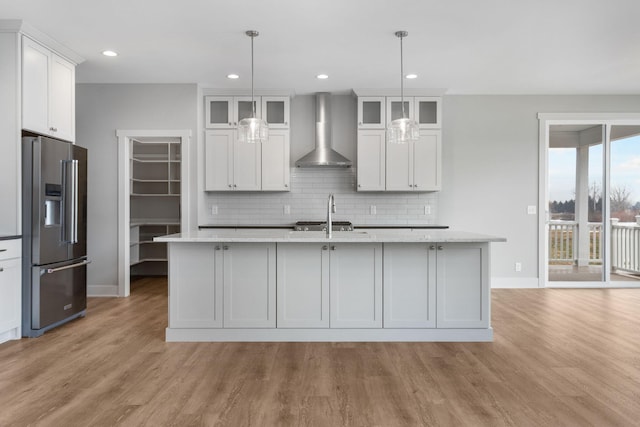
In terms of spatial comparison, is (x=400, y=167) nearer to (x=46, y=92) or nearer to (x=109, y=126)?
(x=109, y=126)

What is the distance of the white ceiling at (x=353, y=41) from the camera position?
3355 millimetres

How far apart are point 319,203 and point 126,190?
8.43 ft

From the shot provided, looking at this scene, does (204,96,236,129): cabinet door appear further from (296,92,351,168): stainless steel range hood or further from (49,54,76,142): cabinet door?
(49,54,76,142): cabinet door

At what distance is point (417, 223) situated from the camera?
589 centimetres

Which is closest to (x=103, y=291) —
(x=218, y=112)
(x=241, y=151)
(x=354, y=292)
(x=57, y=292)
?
(x=57, y=292)

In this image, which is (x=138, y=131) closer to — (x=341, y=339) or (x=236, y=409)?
(x=341, y=339)

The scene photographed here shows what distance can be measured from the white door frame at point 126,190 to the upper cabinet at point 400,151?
7.55 feet

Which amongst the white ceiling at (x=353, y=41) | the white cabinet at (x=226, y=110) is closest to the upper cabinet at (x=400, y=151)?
the white ceiling at (x=353, y=41)

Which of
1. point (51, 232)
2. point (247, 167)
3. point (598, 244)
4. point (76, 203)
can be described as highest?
point (247, 167)

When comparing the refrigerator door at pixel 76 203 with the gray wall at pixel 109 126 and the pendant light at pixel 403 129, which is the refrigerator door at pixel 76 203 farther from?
the pendant light at pixel 403 129

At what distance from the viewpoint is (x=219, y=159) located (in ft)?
18.5

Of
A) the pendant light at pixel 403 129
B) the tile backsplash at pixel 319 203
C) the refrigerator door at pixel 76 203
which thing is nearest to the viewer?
the pendant light at pixel 403 129

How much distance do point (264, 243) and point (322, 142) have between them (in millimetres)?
2714

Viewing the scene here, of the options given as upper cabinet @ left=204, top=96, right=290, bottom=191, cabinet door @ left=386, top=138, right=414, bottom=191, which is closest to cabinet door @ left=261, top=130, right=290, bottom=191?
upper cabinet @ left=204, top=96, right=290, bottom=191
